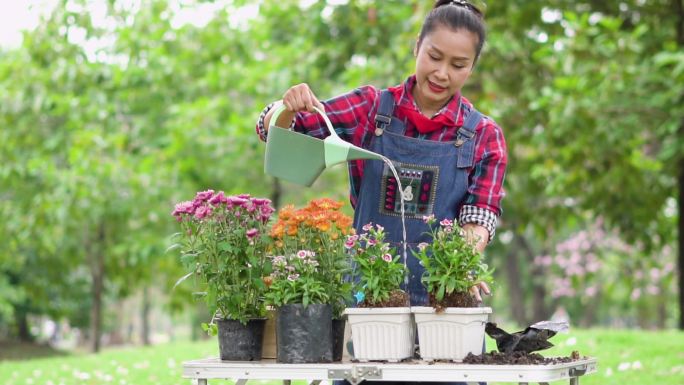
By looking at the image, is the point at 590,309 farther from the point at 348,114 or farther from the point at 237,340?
the point at 237,340

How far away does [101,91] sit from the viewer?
12672 mm

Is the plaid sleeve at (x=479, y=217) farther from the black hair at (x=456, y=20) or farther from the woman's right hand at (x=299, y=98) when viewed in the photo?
the woman's right hand at (x=299, y=98)

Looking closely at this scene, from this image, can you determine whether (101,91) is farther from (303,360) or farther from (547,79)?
(303,360)

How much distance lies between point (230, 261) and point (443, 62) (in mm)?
869

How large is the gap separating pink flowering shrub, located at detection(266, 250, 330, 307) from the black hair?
0.81 metres

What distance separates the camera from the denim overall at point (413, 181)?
9.72 ft

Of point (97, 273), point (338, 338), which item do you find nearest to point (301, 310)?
point (338, 338)

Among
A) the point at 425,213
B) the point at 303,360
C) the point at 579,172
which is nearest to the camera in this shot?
the point at 303,360

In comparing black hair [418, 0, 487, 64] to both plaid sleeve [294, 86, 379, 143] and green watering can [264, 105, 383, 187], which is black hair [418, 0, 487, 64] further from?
green watering can [264, 105, 383, 187]

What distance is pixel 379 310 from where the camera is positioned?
2543mm

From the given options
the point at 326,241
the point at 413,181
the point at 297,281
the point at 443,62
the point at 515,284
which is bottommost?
the point at 297,281

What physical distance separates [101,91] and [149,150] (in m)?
1.11

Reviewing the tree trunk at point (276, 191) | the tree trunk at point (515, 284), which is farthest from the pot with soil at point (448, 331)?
the tree trunk at point (515, 284)

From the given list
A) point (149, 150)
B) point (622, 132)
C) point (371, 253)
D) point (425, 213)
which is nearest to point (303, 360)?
point (371, 253)
